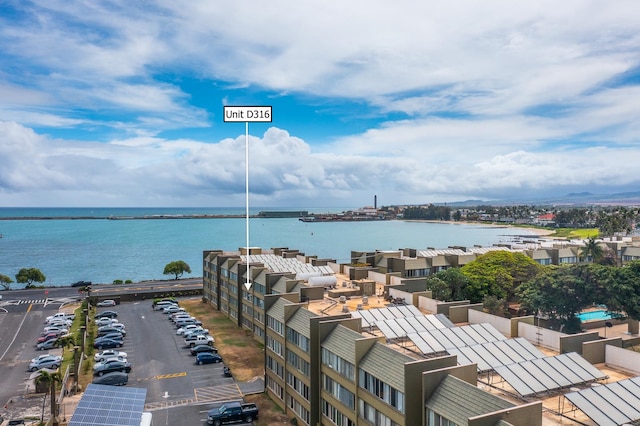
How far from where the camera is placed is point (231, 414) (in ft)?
136

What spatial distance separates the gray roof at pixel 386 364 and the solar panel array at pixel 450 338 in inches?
88.6

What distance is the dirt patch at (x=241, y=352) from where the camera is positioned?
44000 mm

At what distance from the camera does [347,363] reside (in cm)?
3412

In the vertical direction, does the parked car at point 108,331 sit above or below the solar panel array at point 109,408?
below

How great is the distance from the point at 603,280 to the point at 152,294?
81197 millimetres

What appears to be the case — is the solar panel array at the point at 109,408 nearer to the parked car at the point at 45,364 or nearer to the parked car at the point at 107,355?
the parked car at the point at 107,355

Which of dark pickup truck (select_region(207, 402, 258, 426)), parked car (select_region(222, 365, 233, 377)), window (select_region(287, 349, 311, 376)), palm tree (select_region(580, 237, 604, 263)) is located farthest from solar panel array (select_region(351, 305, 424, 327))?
palm tree (select_region(580, 237, 604, 263))

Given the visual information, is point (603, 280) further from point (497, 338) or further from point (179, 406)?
point (179, 406)

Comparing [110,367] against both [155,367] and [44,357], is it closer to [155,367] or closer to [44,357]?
[155,367]

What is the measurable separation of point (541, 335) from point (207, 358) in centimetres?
3793

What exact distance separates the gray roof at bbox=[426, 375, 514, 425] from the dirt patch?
2058 centimetres

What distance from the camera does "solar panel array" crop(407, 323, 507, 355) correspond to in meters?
31.2

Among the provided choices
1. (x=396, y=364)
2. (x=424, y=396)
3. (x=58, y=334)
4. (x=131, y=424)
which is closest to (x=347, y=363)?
(x=396, y=364)

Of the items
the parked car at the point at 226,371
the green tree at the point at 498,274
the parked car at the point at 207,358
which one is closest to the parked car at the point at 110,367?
the parked car at the point at 207,358
